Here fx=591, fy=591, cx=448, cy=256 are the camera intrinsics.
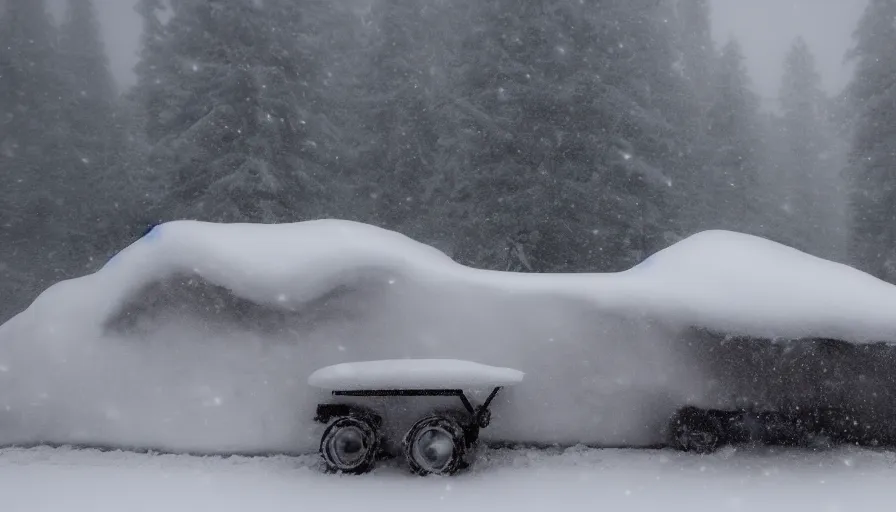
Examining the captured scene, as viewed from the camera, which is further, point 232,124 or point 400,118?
point 400,118

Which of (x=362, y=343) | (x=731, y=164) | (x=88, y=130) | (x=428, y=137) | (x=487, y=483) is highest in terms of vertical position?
(x=88, y=130)

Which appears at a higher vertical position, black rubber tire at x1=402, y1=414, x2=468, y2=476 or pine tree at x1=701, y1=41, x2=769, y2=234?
pine tree at x1=701, y1=41, x2=769, y2=234

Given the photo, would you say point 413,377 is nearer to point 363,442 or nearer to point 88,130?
point 363,442

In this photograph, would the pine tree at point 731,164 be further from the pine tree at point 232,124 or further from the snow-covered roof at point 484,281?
the snow-covered roof at point 484,281

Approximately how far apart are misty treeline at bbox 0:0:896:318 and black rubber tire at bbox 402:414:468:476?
26.0ft

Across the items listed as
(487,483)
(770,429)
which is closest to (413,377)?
(487,483)

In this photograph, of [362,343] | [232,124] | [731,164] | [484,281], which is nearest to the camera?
[362,343]

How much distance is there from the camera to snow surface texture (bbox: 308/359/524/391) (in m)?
4.45

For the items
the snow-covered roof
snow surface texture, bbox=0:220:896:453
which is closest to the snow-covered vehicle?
snow surface texture, bbox=0:220:896:453

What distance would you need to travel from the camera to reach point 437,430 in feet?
14.9

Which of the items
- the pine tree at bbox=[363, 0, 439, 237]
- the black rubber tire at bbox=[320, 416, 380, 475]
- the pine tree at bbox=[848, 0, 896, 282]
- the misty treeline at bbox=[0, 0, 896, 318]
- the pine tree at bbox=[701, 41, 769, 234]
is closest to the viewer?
the black rubber tire at bbox=[320, 416, 380, 475]

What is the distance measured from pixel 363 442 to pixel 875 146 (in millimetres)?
18078

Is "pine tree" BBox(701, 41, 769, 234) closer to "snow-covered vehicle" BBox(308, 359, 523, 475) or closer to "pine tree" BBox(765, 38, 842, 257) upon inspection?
"pine tree" BBox(765, 38, 842, 257)

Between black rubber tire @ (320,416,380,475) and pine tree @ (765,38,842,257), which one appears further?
pine tree @ (765,38,842,257)
